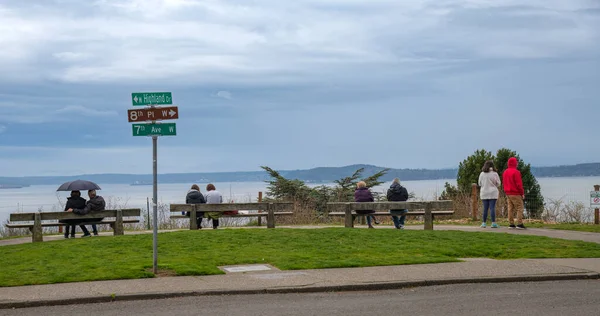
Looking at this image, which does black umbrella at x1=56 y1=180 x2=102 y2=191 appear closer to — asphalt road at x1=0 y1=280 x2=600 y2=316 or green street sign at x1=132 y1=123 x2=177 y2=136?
green street sign at x1=132 y1=123 x2=177 y2=136

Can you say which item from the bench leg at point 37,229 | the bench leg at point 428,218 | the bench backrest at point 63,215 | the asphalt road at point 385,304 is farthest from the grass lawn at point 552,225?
the bench leg at point 37,229

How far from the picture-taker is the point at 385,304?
9.70 meters

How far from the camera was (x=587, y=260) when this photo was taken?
45.0 ft

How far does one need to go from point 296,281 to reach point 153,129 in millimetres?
3183

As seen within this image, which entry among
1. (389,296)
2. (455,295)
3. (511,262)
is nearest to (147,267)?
(389,296)

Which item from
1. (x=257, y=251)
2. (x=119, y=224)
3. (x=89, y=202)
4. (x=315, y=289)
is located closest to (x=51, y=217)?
(x=89, y=202)

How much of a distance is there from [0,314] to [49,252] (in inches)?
224

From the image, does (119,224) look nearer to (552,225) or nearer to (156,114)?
(156,114)

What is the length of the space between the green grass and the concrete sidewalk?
0.55 meters

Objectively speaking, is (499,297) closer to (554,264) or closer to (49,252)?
(554,264)

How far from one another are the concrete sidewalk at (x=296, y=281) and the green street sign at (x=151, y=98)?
2.66 m

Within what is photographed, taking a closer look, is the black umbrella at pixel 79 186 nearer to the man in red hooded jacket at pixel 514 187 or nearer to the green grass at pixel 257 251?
the green grass at pixel 257 251

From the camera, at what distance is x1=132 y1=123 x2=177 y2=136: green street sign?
1189 cm

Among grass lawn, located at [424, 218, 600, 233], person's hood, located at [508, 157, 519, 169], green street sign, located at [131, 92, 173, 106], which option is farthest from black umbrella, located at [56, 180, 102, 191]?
person's hood, located at [508, 157, 519, 169]
